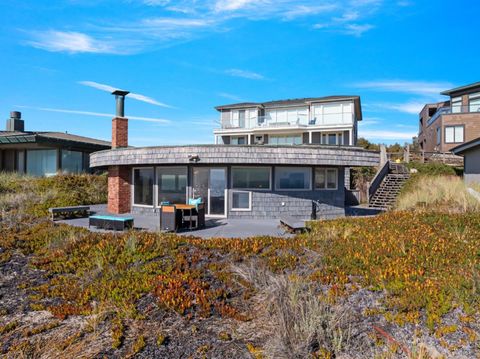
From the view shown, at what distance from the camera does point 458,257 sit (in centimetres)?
644

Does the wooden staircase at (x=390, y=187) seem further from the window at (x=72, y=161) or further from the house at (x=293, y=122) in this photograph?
the window at (x=72, y=161)

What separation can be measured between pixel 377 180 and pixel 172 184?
48.9 ft

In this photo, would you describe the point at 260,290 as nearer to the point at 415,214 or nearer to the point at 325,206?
the point at 415,214

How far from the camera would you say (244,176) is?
1301 cm

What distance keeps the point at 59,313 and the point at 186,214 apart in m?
5.99

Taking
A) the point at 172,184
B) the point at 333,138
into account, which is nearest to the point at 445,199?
the point at 172,184

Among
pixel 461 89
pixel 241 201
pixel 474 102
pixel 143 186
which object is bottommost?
pixel 241 201

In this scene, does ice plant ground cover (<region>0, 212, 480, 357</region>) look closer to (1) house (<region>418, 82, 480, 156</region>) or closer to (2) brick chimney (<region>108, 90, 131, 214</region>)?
(2) brick chimney (<region>108, 90, 131, 214</region>)

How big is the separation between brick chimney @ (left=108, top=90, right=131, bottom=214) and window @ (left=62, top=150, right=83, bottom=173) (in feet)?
31.1

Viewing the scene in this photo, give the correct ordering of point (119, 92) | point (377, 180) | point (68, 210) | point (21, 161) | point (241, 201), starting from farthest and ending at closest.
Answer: point (21, 161)
point (377, 180)
point (119, 92)
point (241, 201)
point (68, 210)

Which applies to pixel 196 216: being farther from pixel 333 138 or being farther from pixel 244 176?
pixel 333 138

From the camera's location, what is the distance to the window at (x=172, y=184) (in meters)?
13.4

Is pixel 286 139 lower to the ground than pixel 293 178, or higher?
higher

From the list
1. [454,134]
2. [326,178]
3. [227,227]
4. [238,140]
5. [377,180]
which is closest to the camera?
[227,227]
